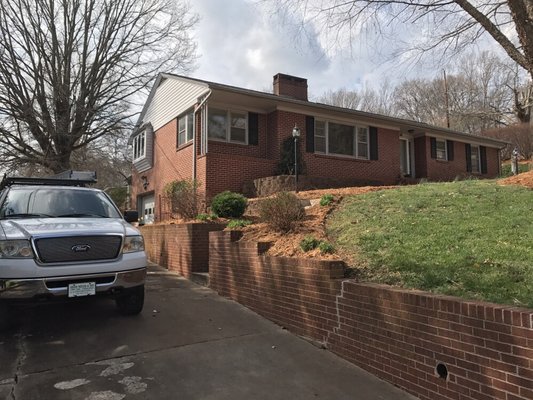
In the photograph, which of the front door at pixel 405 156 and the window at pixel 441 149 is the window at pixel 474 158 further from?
the front door at pixel 405 156

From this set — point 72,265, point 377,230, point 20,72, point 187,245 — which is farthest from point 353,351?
point 20,72

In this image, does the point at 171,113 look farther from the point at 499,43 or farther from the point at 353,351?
the point at 353,351

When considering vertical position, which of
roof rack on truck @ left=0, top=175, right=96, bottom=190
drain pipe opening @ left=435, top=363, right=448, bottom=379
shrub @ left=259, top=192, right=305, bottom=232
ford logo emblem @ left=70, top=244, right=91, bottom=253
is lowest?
drain pipe opening @ left=435, top=363, right=448, bottom=379

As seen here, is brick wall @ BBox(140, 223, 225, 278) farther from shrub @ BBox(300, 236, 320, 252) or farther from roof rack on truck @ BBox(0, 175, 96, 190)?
shrub @ BBox(300, 236, 320, 252)

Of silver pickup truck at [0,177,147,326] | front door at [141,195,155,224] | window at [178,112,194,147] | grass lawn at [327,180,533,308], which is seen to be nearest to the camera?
grass lawn at [327,180,533,308]

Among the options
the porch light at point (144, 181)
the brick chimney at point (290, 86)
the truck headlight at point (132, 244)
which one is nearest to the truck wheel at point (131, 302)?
the truck headlight at point (132, 244)

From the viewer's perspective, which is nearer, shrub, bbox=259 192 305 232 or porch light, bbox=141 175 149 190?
shrub, bbox=259 192 305 232

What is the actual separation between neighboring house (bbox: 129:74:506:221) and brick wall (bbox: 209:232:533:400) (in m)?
8.50

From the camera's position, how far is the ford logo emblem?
221 inches

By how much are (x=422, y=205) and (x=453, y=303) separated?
434cm

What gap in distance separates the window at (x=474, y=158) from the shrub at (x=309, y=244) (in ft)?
67.5

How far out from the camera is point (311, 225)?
25.4 ft

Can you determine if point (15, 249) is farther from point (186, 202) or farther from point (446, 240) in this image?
point (186, 202)

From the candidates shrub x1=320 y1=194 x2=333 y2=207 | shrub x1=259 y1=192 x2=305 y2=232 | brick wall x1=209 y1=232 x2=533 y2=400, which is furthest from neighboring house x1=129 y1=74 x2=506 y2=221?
brick wall x1=209 y1=232 x2=533 y2=400
